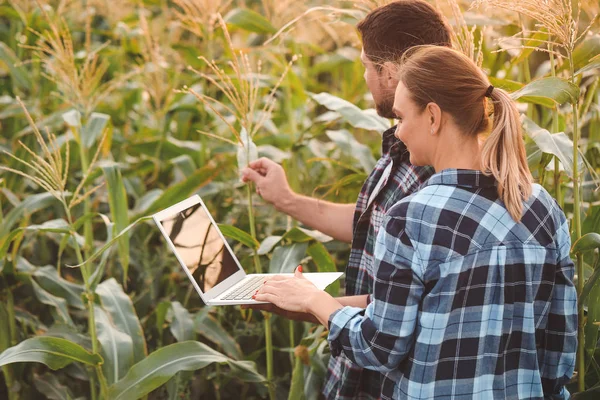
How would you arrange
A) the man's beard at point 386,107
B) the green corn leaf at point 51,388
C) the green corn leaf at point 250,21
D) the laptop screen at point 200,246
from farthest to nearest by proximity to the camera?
the green corn leaf at point 250,21
the green corn leaf at point 51,388
the laptop screen at point 200,246
the man's beard at point 386,107

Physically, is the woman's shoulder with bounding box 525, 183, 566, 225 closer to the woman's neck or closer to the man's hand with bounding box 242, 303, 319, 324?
the woman's neck

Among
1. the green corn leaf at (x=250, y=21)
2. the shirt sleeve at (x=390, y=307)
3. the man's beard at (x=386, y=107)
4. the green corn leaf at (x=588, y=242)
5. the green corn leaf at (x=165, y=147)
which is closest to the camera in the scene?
the shirt sleeve at (x=390, y=307)

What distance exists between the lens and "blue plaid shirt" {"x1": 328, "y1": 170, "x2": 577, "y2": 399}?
1404mm

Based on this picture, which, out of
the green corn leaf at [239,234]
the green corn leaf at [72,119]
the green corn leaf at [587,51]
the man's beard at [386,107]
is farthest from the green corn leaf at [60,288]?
the green corn leaf at [587,51]

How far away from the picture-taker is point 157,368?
213 centimetres

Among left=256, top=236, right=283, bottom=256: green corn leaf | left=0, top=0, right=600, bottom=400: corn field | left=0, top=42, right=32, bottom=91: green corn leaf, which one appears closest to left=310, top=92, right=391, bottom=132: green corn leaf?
left=0, top=0, right=600, bottom=400: corn field

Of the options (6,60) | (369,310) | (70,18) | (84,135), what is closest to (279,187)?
(369,310)

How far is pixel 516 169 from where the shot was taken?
144 centimetres

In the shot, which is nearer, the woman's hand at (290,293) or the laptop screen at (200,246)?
the woman's hand at (290,293)

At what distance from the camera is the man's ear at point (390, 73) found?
1735 mm

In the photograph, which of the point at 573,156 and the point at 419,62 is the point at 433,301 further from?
the point at 573,156

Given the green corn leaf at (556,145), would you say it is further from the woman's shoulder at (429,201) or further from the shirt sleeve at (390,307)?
the shirt sleeve at (390,307)

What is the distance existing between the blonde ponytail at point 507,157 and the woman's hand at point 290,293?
17.7 inches

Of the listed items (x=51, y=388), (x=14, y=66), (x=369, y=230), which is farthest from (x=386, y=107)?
(x=14, y=66)
